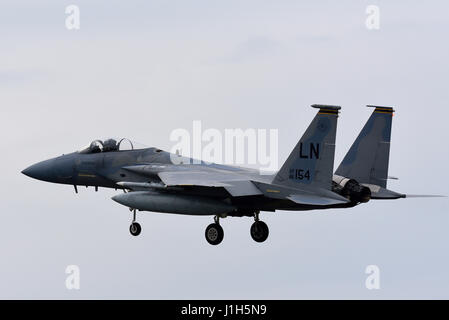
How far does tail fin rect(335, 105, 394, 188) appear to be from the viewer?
107ft

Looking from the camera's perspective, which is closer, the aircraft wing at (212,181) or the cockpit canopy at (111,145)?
the aircraft wing at (212,181)

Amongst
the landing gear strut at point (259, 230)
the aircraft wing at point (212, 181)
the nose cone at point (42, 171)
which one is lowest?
the landing gear strut at point (259, 230)

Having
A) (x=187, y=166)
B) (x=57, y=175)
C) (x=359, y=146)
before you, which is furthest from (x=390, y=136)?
(x=57, y=175)

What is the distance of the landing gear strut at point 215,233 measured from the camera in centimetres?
3203

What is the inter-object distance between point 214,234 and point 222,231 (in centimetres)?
25

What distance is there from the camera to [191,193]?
105 feet

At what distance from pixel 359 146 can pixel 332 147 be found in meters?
3.66

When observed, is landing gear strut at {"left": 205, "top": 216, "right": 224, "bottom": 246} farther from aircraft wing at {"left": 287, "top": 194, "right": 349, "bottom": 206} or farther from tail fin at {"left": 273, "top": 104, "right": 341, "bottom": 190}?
aircraft wing at {"left": 287, "top": 194, "right": 349, "bottom": 206}

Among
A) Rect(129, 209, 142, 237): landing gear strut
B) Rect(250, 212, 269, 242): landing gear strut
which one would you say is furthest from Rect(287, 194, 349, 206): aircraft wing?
Rect(129, 209, 142, 237): landing gear strut

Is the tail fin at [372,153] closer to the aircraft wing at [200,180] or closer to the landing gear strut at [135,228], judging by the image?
the aircraft wing at [200,180]

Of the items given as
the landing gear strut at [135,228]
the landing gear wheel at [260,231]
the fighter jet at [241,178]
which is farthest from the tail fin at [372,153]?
the landing gear strut at [135,228]

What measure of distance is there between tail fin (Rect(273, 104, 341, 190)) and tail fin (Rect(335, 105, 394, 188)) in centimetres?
307

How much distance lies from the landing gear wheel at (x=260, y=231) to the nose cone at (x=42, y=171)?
7.14m

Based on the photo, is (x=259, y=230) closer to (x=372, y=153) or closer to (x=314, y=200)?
(x=314, y=200)
